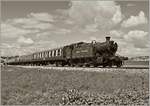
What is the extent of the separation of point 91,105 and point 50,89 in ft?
11.8

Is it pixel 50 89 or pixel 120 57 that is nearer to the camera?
pixel 50 89

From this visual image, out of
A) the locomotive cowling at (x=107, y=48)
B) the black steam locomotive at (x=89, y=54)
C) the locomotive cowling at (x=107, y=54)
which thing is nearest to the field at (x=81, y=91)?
the locomotive cowling at (x=107, y=54)

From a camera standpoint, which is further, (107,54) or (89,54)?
(89,54)

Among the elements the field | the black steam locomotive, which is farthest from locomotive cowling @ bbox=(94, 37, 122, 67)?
the field

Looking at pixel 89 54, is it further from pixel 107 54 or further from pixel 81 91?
pixel 81 91

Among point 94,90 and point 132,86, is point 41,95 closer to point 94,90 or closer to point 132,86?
point 94,90

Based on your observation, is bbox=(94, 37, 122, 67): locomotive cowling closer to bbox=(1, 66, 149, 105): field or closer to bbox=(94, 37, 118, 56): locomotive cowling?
bbox=(94, 37, 118, 56): locomotive cowling

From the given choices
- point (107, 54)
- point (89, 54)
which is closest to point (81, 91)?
point (107, 54)

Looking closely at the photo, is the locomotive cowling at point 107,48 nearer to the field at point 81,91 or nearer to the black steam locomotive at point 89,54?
the black steam locomotive at point 89,54

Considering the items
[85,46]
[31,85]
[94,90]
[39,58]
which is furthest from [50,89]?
[39,58]

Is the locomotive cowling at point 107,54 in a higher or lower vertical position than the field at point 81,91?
higher

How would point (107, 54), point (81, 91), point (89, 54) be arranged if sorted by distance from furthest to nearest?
point (89, 54), point (107, 54), point (81, 91)

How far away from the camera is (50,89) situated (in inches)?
526

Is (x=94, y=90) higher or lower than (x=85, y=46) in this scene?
Answer: lower
